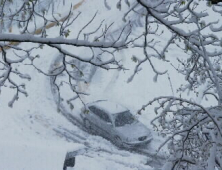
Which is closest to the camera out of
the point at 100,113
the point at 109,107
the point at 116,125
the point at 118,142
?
the point at 118,142

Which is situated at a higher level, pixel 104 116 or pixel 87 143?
pixel 104 116

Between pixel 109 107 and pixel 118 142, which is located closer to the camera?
pixel 118 142

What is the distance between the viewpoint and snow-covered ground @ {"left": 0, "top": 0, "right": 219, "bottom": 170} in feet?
24.2

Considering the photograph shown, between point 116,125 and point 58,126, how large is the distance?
249 cm

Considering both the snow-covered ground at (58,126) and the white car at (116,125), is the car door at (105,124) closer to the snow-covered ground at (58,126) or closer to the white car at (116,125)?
the white car at (116,125)

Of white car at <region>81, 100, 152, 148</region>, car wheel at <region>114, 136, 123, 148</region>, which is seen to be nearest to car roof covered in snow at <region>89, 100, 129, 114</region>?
white car at <region>81, 100, 152, 148</region>

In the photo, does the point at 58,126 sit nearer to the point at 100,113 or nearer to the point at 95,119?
the point at 95,119

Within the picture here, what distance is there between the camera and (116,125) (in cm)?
1351

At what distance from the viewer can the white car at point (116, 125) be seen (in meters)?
13.2

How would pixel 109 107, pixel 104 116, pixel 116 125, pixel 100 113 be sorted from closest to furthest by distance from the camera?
pixel 116 125, pixel 104 116, pixel 100 113, pixel 109 107

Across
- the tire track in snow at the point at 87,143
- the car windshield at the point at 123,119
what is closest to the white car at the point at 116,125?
the car windshield at the point at 123,119

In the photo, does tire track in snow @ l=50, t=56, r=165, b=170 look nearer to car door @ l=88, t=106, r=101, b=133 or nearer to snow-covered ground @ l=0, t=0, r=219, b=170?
snow-covered ground @ l=0, t=0, r=219, b=170

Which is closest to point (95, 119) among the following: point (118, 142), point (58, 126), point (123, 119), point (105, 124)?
point (105, 124)

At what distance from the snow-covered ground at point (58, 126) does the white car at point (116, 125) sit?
34 centimetres
